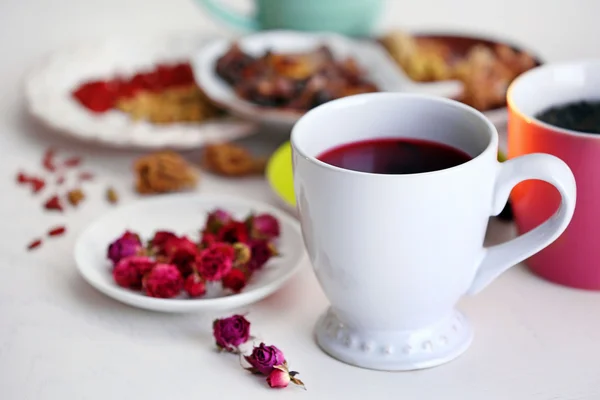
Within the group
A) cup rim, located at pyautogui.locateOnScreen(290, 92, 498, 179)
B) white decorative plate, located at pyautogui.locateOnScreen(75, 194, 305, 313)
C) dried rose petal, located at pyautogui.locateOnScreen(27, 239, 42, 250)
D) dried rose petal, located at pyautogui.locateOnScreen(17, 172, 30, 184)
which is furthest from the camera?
dried rose petal, located at pyautogui.locateOnScreen(17, 172, 30, 184)

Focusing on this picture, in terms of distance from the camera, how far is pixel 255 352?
1.79ft

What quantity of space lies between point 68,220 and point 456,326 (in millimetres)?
352

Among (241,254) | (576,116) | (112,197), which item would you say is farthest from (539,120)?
(112,197)

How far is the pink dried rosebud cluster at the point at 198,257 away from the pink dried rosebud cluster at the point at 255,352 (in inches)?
1.7

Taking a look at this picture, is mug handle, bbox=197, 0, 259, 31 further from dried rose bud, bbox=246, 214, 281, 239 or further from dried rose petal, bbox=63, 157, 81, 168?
dried rose bud, bbox=246, 214, 281, 239

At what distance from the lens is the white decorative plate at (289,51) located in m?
0.84

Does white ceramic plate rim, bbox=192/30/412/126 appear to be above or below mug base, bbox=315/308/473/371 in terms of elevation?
below

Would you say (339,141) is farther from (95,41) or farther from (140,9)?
(140,9)

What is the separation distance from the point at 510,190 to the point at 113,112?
50 cm

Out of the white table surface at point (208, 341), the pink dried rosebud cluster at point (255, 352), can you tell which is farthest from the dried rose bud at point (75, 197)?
the pink dried rosebud cluster at point (255, 352)

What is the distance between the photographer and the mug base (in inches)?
21.9

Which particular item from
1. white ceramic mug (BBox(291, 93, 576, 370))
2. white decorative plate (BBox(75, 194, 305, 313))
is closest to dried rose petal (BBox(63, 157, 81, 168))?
white decorative plate (BBox(75, 194, 305, 313))

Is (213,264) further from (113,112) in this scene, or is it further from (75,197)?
(113,112)

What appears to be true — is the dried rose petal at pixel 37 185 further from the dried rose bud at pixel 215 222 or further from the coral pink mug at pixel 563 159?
the coral pink mug at pixel 563 159
